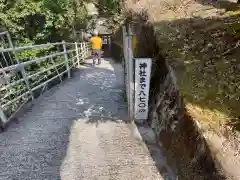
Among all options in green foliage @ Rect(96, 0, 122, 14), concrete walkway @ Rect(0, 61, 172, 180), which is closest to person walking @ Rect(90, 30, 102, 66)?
concrete walkway @ Rect(0, 61, 172, 180)

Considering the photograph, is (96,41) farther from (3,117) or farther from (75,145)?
(75,145)

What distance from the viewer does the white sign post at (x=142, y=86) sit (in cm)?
377

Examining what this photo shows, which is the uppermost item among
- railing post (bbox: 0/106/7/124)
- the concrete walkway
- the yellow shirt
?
the yellow shirt

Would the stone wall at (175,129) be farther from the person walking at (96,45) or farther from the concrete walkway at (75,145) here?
the person walking at (96,45)

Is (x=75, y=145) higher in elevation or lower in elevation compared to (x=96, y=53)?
lower

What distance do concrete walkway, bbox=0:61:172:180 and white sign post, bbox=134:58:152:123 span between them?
26cm

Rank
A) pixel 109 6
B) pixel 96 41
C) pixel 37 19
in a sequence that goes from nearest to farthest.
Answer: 1. pixel 96 41
2. pixel 37 19
3. pixel 109 6

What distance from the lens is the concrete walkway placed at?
3.13 m

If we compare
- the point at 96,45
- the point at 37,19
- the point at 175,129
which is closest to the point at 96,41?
the point at 96,45

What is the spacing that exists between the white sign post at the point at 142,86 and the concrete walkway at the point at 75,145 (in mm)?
264

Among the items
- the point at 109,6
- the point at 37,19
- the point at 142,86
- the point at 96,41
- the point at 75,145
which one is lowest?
the point at 75,145

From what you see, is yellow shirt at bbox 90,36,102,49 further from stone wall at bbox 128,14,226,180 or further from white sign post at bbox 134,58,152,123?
white sign post at bbox 134,58,152,123

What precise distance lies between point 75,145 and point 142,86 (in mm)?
1294

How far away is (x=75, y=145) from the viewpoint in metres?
3.67
